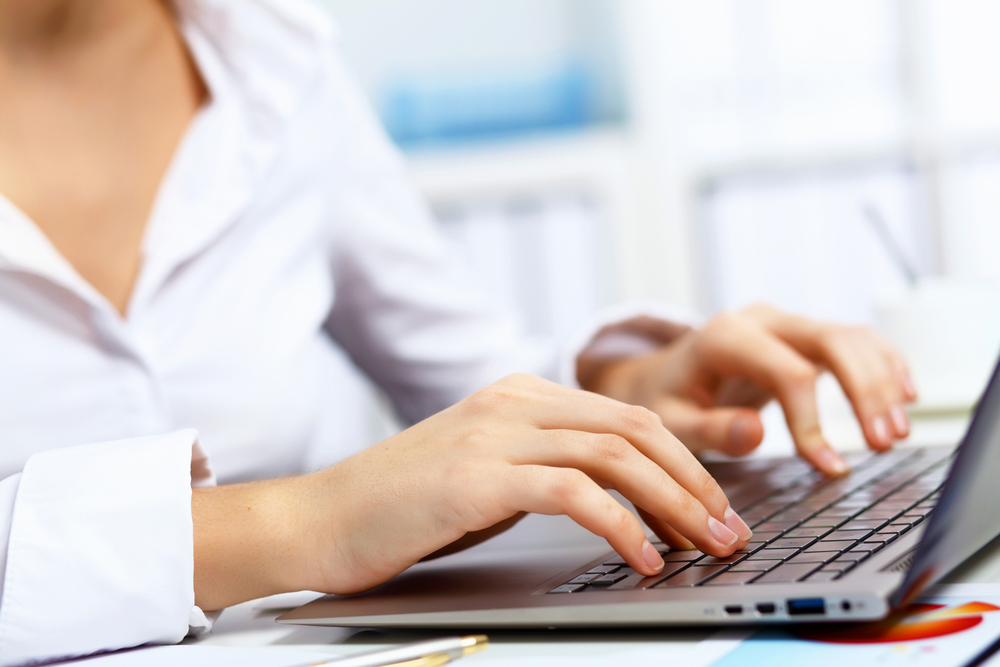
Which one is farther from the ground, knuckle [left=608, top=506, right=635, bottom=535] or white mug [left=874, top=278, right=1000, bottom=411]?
knuckle [left=608, top=506, right=635, bottom=535]

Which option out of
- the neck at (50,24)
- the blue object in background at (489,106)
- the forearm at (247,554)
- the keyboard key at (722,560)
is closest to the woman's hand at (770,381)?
the keyboard key at (722,560)

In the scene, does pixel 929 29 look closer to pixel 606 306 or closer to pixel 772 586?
pixel 606 306

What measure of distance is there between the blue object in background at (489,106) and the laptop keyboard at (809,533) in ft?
5.13

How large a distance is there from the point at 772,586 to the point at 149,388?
463 millimetres

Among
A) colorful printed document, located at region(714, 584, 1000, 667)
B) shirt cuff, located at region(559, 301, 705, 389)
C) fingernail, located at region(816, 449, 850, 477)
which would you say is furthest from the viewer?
shirt cuff, located at region(559, 301, 705, 389)

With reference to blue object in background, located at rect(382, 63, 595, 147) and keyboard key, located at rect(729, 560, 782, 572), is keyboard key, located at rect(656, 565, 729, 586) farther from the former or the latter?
blue object in background, located at rect(382, 63, 595, 147)

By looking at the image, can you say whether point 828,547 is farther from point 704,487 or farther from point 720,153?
point 720,153

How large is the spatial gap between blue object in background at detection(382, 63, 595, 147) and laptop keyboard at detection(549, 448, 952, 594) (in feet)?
5.13

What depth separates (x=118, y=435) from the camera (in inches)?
26.4

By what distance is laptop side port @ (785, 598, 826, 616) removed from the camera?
→ 13.5 inches

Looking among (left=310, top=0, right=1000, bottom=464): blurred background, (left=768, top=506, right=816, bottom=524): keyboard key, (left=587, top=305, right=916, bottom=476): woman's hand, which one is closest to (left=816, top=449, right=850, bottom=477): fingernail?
(left=587, top=305, right=916, bottom=476): woman's hand

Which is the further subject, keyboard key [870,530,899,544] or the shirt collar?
the shirt collar

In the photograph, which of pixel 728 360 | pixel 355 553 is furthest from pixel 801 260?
pixel 355 553

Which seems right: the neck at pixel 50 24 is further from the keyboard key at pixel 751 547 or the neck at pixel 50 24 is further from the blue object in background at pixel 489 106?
the blue object in background at pixel 489 106
